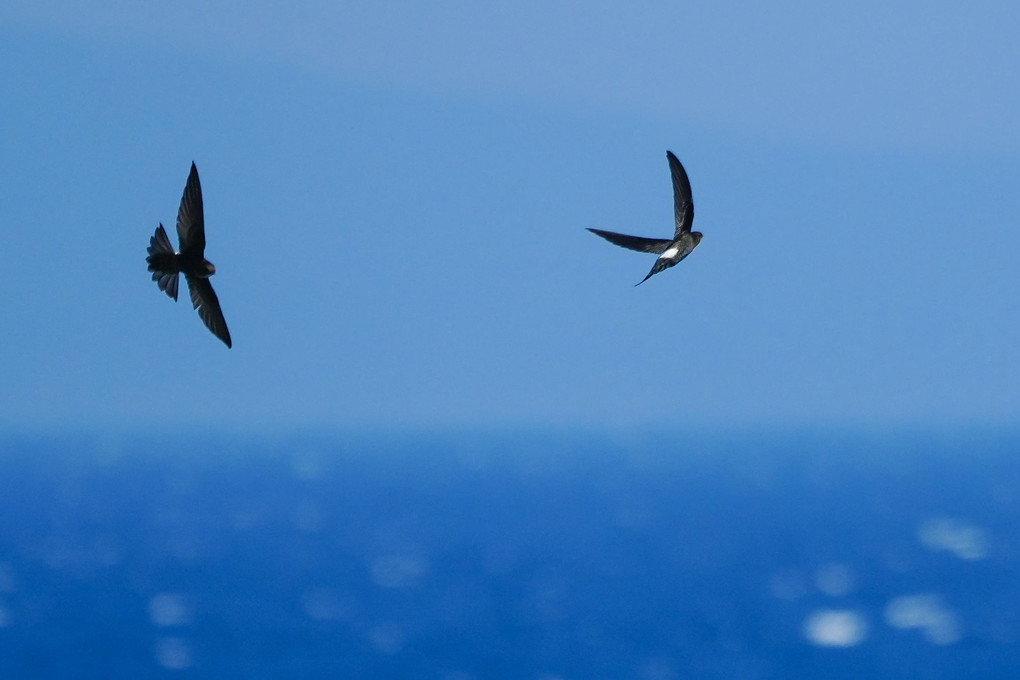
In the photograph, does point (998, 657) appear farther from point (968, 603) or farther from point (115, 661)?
point (115, 661)

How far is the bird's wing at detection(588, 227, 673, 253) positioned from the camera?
7109 mm

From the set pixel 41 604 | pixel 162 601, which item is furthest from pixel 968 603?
pixel 41 604

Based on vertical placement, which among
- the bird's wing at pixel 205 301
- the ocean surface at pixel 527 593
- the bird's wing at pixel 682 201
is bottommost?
the bird's wing at pixel 205 301

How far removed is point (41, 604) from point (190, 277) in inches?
4481

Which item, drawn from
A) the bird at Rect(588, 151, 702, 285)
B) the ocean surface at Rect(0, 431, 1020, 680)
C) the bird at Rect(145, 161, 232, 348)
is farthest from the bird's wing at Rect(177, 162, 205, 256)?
the ocean surface at Rect(0, 431, 1020, 680)

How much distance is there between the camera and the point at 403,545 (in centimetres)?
14625

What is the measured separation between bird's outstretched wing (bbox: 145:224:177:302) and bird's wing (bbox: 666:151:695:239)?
312cm

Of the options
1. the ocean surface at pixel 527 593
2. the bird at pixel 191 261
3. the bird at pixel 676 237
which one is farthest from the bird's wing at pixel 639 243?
the ocean surface at pixel 527 593

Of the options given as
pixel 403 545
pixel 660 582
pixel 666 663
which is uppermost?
pixel 403 545

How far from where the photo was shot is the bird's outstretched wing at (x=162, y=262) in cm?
809

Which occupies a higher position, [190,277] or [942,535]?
[942,535]

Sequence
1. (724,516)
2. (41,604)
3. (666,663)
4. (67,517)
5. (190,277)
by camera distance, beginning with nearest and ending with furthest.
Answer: (190,277) < (666,663) < (41,604) < (724,516) < (67,517)

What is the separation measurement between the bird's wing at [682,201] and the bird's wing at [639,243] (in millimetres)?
258

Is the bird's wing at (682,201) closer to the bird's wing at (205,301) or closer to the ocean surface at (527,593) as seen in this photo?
the bird's wing at (205,301)
